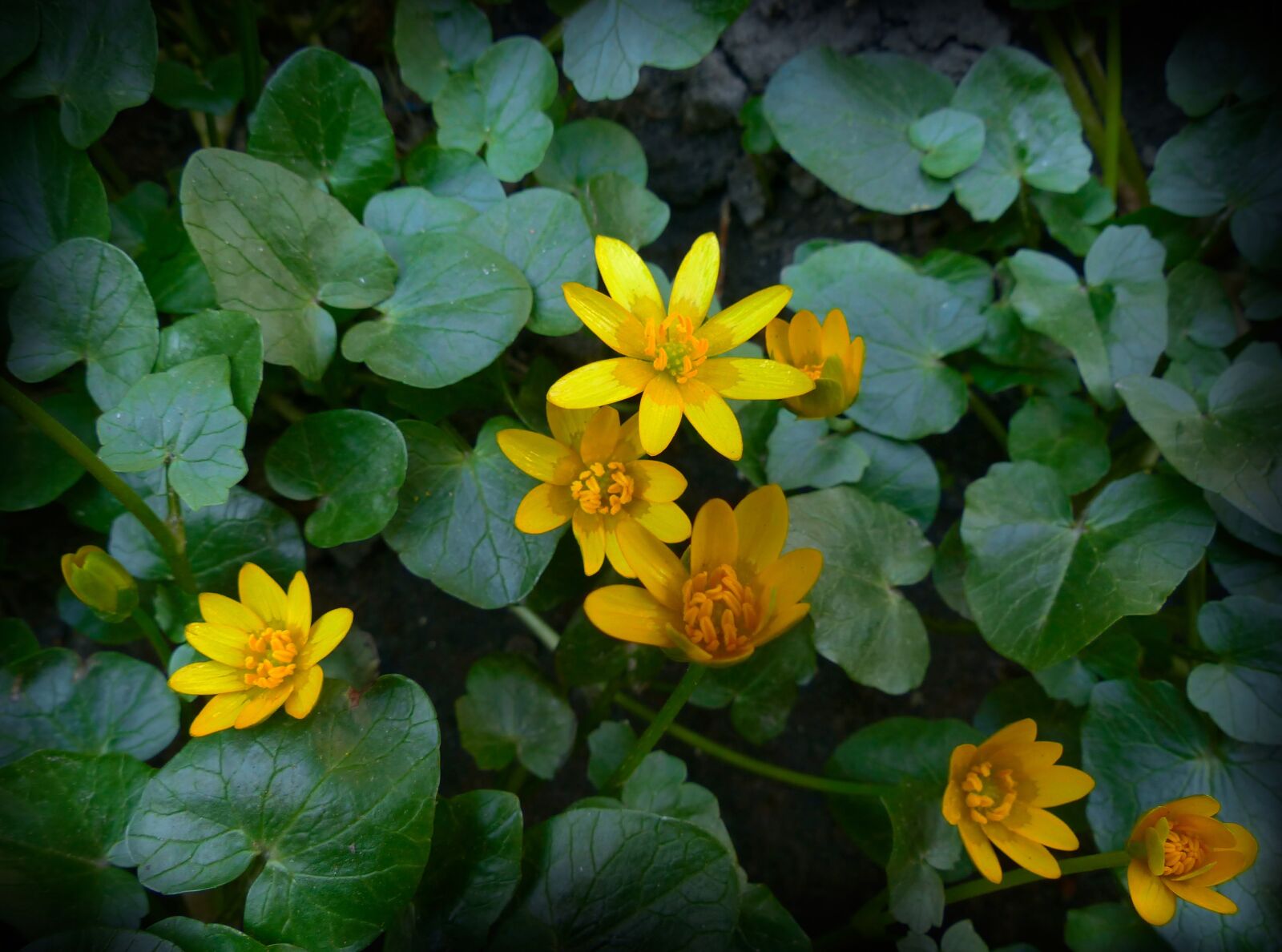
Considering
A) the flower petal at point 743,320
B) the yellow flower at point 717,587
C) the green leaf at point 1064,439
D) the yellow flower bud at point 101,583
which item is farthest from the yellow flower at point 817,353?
the yellow flower bud at point 101,583

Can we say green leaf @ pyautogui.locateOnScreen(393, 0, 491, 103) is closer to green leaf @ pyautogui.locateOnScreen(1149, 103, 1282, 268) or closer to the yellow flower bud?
the yellow flower bud

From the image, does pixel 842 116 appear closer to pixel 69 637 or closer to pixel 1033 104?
pixel 1033 104

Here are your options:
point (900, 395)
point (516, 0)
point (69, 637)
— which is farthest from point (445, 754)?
point (516, 0)

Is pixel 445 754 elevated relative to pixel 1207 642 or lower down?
lower down

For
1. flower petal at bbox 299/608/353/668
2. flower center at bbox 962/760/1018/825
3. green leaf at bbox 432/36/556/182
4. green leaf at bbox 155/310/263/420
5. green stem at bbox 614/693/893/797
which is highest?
green leaf at bbox 432/36/556/182

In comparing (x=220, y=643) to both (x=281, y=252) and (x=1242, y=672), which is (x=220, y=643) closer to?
(x=281, y=252)

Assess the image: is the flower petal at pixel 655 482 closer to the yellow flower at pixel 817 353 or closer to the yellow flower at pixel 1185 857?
the yellow flower at pixel 817 353

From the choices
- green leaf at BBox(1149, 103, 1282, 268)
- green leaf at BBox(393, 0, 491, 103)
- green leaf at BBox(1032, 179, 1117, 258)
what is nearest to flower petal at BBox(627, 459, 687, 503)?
green leaf at BBox(393, 0, 491, 103)
